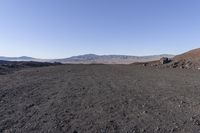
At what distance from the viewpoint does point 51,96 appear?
13.3 metres

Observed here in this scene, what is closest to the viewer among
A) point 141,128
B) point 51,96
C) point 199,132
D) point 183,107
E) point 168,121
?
point 199,132

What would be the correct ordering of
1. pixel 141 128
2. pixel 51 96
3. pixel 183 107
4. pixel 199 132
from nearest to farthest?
1. pixel 199 132
2. pixel 141 128
3. pixel 183 107
4. pixel 51 96

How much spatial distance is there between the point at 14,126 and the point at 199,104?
6725 mm

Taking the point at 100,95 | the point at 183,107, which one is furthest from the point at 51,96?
the point at 183,107

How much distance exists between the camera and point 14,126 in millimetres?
7902

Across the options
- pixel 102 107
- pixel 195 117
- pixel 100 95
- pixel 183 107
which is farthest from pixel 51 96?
pixel 195 117

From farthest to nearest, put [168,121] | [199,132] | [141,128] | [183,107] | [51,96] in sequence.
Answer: [51,96] < [183,107] < [168,121] < [141,128] < [199,132]

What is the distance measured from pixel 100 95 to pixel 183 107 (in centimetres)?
436

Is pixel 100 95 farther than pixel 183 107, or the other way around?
pixel 100 95

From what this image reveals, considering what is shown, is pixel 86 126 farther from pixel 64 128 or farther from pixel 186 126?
pixel 186 126

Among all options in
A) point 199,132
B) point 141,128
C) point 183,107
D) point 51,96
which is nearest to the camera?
point 199,132

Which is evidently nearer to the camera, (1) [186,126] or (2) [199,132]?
(2) [199,132]

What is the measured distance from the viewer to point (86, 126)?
7859mm

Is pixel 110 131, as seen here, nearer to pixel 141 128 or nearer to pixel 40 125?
pixel 141 128
